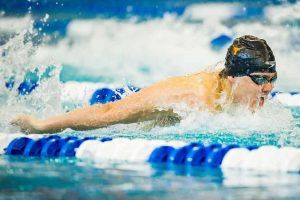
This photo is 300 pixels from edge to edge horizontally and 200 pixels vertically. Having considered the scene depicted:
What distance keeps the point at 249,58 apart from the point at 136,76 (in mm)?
6814

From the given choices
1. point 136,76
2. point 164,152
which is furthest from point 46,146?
point 136,76

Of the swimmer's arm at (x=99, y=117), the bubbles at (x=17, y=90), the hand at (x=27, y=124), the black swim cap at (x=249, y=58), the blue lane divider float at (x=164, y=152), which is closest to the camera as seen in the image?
the blue lane divider float at (x=164, y=152)

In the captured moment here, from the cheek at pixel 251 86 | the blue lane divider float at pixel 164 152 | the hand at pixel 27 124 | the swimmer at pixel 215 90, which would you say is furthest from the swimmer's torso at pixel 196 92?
the hand at pixel 27 124

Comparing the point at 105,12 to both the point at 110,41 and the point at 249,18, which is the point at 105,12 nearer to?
the point at 110,41

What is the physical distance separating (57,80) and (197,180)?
2613mm

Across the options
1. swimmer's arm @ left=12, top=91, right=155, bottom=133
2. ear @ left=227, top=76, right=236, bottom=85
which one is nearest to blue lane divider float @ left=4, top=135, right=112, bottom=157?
swimmer's arm @ left=12, top=91, right=155, bottom=133

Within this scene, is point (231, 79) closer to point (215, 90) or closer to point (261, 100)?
point (215, 90)

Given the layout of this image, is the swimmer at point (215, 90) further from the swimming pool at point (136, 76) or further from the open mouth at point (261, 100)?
the swimming pool at point (136, 76)

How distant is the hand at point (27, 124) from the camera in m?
3.77

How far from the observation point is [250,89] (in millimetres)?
3432

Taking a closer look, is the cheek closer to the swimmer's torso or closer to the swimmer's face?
the swimmer's face

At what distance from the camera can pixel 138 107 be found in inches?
138

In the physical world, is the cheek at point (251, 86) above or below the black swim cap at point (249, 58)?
below

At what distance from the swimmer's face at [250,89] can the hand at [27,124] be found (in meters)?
1.20
